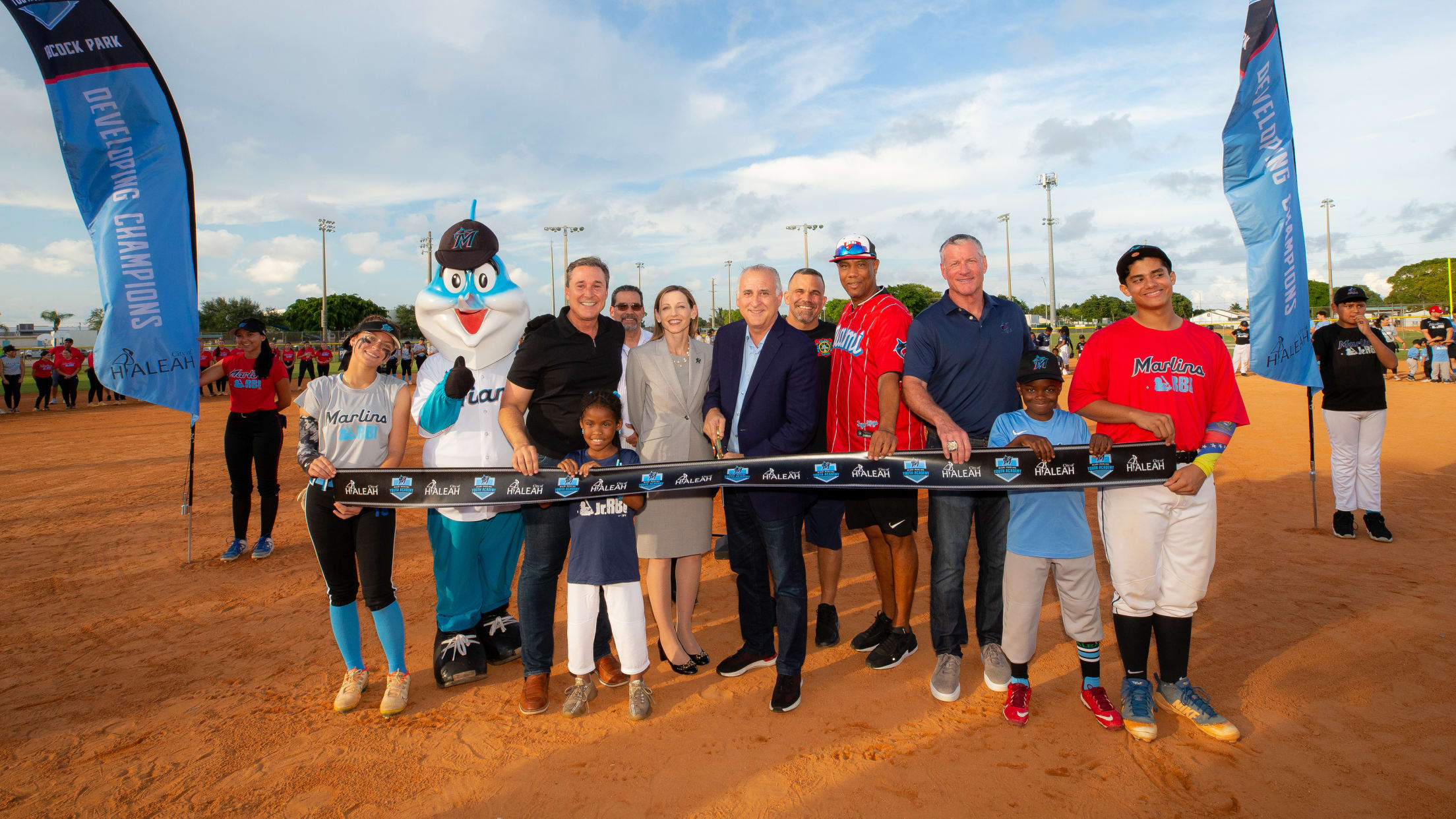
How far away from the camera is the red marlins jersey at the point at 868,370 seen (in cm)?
410

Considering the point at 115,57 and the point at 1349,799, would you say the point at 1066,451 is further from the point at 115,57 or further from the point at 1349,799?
the point at 115,57

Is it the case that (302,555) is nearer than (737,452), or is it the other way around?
(737,452)

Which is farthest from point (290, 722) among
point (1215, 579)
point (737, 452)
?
point (1215, 579)

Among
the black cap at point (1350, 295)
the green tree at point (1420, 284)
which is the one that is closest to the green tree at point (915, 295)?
the green tree at point (1420, 284)

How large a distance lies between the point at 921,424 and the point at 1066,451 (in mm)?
876

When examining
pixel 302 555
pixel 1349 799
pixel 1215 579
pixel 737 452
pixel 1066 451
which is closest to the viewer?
pixel 1349 799

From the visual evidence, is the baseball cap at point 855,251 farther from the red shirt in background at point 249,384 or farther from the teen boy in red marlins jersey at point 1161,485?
the red shirt in background at point 249,384

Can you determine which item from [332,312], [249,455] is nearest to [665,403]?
[249,455]

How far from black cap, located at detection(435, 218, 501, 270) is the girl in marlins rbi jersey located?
0.59 meters

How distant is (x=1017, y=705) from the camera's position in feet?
12.1

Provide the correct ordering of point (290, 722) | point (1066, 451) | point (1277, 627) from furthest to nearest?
1. point (1277, 627)
2. point (290, 722)
3. point (1066, 451)

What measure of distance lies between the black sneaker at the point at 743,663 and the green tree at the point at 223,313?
278ft

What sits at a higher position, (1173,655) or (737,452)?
(737,452)

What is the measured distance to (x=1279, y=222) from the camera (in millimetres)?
5223
